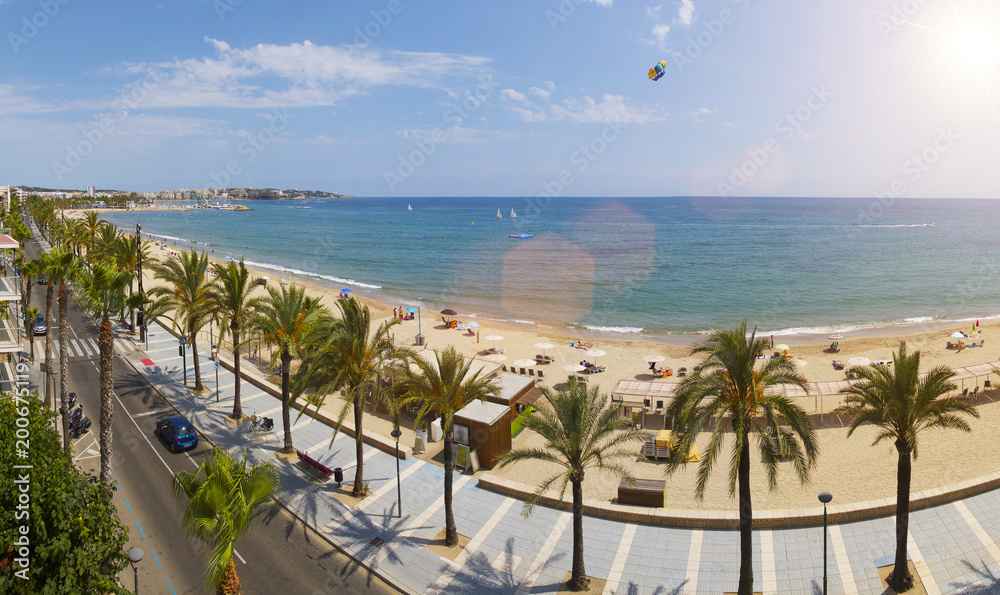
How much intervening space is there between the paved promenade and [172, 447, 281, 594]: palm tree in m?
5.22

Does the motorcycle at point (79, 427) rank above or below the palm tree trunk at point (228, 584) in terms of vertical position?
below

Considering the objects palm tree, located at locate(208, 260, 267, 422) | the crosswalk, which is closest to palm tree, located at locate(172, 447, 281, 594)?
Result: palm tree, located at locate(208, 260, 267, 422)

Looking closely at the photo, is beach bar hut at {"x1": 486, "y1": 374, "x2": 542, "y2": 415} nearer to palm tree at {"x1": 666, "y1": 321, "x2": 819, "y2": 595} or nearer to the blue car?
palm tree at {"x1": 666, "y1": 321, "x2": 819, "y2": 595}

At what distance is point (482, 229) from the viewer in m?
155

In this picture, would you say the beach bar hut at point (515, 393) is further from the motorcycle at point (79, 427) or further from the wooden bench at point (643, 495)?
the motorcycle at point (79, 427)

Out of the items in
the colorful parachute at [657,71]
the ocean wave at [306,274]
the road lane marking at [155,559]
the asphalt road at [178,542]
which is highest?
the colorful parachute at [657,71]

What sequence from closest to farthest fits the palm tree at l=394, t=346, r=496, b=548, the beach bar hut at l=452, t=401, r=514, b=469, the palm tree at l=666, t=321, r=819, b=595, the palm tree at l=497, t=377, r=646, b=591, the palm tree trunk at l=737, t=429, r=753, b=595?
the palm tree at l=666, t=321, r=819, b=595
the palm tree trunk at l=737, t=429, r=753, b=595
the palm tree at l=497, t=377, r=646, b=591
the palm tree at l=394, t=346, r=496, b=548
the beach bar hut at l=452, t=401, r=514, b=469

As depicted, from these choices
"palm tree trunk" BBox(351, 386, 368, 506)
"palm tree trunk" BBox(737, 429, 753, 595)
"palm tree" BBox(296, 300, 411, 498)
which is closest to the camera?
"palm tree trunk" BBox(737, 429, 753, 595)

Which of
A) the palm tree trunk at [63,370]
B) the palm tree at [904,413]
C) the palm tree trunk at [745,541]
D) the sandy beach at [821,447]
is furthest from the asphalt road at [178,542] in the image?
the palm tree at [904,413]

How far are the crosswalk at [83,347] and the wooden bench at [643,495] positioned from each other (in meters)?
30.2

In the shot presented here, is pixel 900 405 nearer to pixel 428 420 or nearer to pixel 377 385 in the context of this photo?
pixel 377 385

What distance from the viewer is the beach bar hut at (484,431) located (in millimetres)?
19672

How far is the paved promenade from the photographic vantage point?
1315 centimetres

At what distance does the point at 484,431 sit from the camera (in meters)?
19.6
